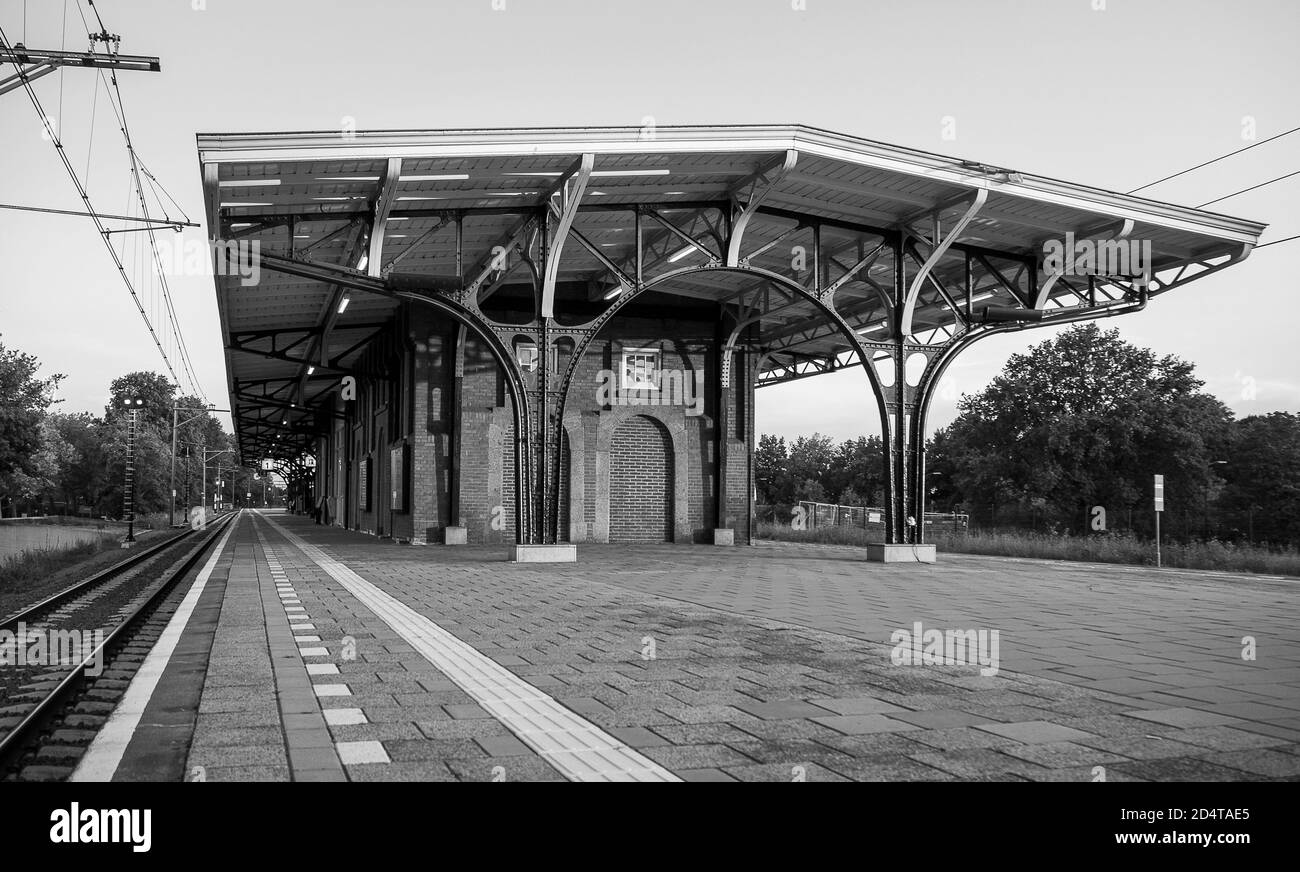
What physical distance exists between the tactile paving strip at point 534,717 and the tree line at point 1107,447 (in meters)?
32.1

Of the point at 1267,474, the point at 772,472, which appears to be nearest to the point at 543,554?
the point at 1267,474

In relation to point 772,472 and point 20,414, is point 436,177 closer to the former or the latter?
point 20,414

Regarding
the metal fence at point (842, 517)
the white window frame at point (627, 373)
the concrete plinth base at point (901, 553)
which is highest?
the white window frame at point (627, 373)

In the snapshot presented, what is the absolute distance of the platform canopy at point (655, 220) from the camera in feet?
54.2

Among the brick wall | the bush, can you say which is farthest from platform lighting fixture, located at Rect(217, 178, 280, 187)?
the bush

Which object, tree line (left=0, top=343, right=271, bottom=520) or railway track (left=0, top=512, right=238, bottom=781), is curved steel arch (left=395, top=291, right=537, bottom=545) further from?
tree line (left=0, top=343, right=271, bottom=520)

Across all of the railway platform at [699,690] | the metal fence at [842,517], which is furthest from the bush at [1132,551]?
the railway platform at [699,690]

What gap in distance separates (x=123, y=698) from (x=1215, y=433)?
4322 cm

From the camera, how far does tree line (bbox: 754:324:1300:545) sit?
39.7 metres

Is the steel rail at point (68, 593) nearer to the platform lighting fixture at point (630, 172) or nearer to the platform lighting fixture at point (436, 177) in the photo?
the platform lighting fixture at point (436, 177)

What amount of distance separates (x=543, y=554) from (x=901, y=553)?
734 cm

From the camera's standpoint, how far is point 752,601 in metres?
11.9

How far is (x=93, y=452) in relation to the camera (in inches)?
3327

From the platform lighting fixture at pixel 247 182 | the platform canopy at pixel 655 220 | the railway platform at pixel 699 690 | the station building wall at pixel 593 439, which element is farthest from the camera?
the station building wall at pixel 593 439
